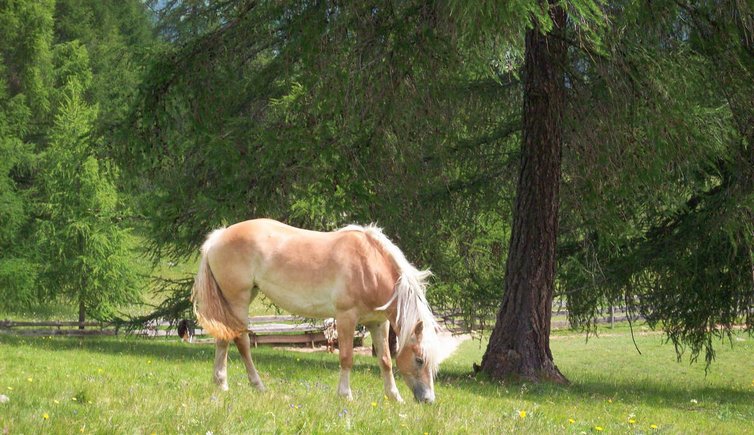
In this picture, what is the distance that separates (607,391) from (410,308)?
6.73m

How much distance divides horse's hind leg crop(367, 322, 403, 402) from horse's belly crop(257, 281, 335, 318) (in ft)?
1.92

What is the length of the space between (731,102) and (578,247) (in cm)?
434

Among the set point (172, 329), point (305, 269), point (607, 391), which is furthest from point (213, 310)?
point (172, 329)

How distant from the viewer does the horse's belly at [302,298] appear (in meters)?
8.16

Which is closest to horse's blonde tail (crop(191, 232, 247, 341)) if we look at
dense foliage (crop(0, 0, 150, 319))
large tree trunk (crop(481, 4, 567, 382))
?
large tree trunk (crop(481, 4, 567, 382))

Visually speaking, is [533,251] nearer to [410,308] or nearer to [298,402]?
[410,308]

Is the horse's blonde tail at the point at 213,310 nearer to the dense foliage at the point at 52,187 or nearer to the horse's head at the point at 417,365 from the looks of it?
the horse's head at the point at 417,365

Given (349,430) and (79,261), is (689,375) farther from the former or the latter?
(349,430)

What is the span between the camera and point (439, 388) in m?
11.0

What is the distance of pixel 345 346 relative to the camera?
321 inches

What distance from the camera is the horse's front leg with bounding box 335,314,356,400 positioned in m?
8.03

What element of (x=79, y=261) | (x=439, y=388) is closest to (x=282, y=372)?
(x=439, y=388)

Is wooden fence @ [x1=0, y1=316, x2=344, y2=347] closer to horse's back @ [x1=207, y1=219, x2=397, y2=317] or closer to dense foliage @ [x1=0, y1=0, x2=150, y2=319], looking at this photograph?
dense foliage @ [x1=0, y1=0, x2=150, y2=319]

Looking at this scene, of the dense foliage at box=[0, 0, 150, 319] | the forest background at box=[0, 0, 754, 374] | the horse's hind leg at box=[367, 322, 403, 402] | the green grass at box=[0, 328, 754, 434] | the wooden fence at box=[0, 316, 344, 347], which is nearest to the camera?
the green grass at box=[0, 328, 754, 434]
